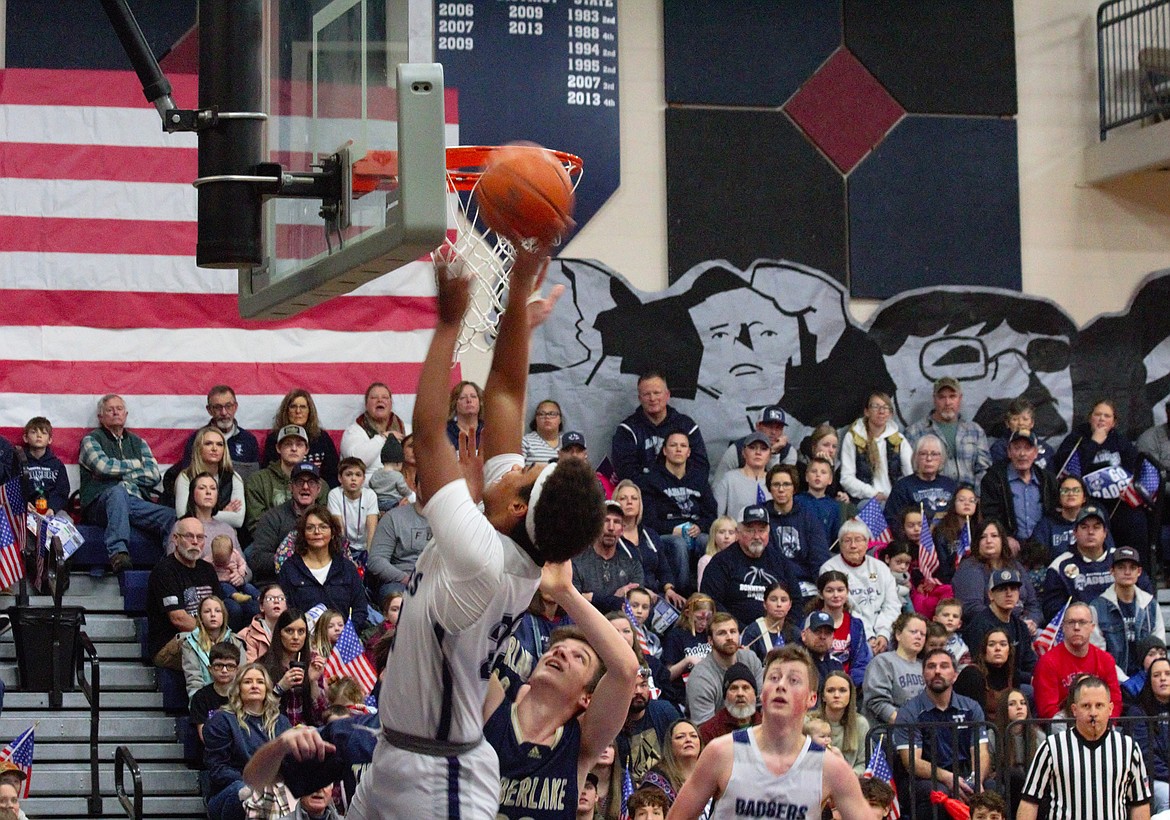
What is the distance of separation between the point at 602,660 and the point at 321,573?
580 cm

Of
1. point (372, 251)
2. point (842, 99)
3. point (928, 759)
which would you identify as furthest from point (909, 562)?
point (372, 251)

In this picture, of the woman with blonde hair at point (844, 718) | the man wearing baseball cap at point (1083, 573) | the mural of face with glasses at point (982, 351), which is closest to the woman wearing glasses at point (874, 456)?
the mural of face with glasses at point (982, 351)

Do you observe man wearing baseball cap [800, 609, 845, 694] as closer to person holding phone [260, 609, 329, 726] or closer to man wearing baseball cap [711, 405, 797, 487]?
person holding phone [260, 609, 329, 726]

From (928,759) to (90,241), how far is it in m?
7.64

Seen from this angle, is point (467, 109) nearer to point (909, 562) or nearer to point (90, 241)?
point (90, 241)

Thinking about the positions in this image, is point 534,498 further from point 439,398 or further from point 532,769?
point 532,769

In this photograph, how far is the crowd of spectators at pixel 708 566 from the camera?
10.2 m

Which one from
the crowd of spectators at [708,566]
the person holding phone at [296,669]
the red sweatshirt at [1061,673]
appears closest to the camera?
the person holding phone at [296,669]

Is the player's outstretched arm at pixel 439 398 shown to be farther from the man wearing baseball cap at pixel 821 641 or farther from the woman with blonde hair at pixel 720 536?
the woman with blonde hair at pixel 720 536

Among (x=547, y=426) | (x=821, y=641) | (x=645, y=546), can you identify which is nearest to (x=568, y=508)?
(x=821, y=641)

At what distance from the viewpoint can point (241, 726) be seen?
9492 millimetres

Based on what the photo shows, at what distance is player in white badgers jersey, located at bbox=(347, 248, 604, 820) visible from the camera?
468 centimetres

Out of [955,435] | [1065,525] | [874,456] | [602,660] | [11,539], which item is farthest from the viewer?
[955,435]

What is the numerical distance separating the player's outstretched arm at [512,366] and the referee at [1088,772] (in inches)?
195
